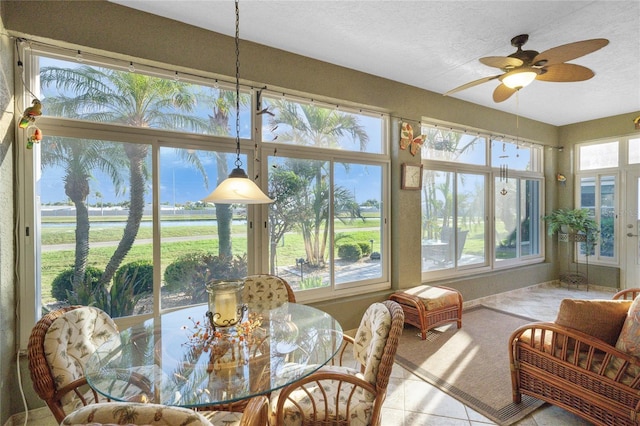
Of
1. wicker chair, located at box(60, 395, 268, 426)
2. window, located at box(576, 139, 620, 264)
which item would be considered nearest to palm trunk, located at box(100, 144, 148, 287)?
wicker chair, located at box(60, 395, 268, 426)

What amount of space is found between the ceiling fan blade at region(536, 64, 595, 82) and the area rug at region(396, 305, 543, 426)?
8.05 ft

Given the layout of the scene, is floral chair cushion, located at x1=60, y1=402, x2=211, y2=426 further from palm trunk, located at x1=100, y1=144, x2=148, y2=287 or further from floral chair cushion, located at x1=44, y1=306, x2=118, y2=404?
palm trunk, located at x1=100, y1=144, x2=148, y2=287

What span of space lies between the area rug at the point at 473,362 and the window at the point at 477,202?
862 millimetres

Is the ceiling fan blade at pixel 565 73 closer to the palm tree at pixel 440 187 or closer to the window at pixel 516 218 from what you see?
Result: the palm tree at pixel 440 187

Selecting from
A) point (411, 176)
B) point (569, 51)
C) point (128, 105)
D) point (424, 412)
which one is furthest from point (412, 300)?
point (128, 105)

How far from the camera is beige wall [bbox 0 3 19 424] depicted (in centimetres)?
186

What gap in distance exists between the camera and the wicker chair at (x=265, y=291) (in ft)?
7.73

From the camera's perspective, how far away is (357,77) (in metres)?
3.39

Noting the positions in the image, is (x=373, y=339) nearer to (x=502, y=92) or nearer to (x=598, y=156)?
(x=502, y=92)

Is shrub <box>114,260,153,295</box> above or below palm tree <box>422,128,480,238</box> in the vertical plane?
below

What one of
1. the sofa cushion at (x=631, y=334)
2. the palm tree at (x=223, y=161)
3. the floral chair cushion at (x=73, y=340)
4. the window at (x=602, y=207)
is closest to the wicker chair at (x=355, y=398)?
the floral chair cushion at (x=73, y=340)

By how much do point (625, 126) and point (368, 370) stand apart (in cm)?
608

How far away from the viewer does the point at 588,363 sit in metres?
1.80

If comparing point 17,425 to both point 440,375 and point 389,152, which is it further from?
point 389,152
